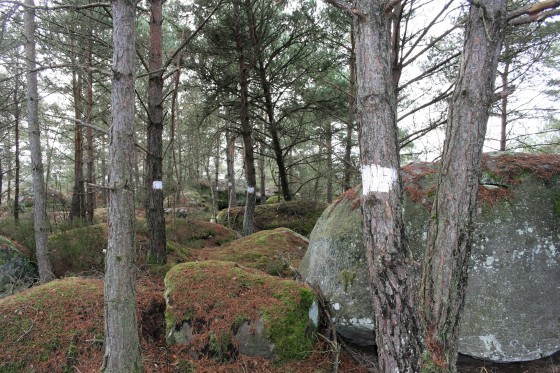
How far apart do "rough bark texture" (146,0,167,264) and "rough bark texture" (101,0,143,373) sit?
8.20 ft

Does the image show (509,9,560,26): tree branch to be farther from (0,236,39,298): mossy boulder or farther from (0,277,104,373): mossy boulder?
(0,236,39,298): mossy boulder

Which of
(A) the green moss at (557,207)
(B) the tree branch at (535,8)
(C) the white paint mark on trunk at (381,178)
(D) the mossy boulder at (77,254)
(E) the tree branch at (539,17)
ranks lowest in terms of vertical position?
(D) the mossy boulder at (77,254)

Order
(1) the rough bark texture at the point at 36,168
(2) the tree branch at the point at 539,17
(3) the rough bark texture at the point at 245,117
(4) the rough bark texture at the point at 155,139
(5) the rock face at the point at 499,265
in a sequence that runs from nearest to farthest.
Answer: (2) the tree branch at the point at 539,17 < (5) the rock face at the point at 499,265 < (1) the rough bark texture at the point at 36,168 < (4) the rough bark texture at the point at 155,139 < (3) the rough bark texture at the point at 245,117

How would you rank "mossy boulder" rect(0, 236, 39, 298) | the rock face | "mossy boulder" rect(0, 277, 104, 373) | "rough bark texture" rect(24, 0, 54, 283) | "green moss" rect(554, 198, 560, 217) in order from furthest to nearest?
1. "rough bark texture" rect(24, 0, 54, 283)
2. "mossy boulder" rect(0, 236, 39, 298)
3. "green moss" rect(554, 198, 560, 217)
4. the rock face
5. "mossy boulder" rect(0, 277, 104, 373)

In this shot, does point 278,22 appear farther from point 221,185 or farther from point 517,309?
point 221,185

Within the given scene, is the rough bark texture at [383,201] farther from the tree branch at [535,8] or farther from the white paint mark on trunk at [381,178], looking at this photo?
the tree branch at [535,8]

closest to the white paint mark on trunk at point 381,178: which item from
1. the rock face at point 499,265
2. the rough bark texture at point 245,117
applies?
the rock face at point 499,265

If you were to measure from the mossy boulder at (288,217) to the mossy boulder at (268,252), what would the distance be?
2.39m

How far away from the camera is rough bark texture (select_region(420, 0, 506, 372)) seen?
245cm

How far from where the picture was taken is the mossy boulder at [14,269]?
461 cm

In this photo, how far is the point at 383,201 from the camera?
2.55m

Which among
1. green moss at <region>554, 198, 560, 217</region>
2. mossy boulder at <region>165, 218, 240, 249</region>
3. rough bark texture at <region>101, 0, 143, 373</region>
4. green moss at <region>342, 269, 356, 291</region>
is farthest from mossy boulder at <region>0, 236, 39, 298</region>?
green moss at <region>554, 198, 560, 217</region>

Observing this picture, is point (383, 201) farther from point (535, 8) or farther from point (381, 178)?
point (535, 8)

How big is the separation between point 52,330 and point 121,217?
1.51 m
